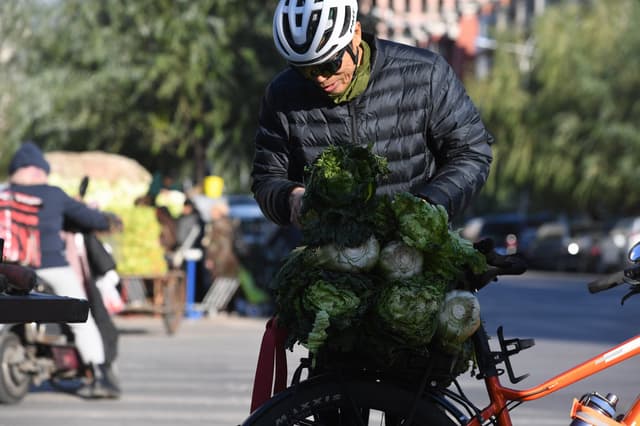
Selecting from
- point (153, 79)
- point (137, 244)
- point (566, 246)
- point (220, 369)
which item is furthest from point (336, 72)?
point (566, 246)

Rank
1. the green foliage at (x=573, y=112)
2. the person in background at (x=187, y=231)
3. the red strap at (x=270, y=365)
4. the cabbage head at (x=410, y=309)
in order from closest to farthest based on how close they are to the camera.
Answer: the cabbage head at (x=410, y=309), the red strap at (x=270, y=365), the person in background at (x=187, y=231), the green foliage at (x=573, y=112)

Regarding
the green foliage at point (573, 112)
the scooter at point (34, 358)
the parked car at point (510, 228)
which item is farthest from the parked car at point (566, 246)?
the scooter at point (34, 358)

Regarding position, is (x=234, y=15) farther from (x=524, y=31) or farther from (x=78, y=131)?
(x=524, y=31)

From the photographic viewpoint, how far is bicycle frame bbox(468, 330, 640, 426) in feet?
14.3

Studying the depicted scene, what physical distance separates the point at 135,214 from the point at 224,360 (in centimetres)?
462

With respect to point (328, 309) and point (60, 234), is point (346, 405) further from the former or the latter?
point (60, 234)

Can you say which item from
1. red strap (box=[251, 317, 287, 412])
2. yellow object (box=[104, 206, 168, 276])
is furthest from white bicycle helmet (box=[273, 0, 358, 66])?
yellow object (box=[104, 206, 168, 276])

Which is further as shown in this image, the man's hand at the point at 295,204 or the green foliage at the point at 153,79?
the green foliage at the point at 153,79

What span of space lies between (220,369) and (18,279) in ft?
31.6

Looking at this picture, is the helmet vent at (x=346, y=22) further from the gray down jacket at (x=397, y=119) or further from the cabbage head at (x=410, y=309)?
the cabbage head at (x=410, y=309)

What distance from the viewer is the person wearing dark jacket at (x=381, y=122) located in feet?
16.3

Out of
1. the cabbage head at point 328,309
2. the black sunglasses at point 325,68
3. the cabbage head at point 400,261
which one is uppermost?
the black sunglasses at point 325,68

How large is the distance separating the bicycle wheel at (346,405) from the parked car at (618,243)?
38.5 metres

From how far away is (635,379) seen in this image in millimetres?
12891
